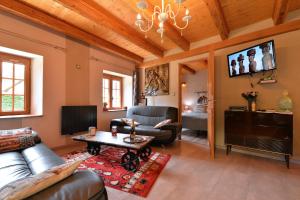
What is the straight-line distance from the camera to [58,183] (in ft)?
2.70

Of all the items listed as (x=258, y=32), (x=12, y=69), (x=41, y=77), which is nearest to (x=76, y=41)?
(x=41, y=77)

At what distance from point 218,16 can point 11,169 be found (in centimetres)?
356

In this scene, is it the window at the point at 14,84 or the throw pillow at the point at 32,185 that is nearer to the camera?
the throw pillow at the point at 32,185

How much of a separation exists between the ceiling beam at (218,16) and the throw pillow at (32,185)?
2.74 meters

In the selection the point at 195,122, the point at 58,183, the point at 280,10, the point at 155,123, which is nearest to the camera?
the point at 58,183

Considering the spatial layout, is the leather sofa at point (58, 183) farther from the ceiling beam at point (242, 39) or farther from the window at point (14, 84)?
the ceiling beam at point (242, 39)

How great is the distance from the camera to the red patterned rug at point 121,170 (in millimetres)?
1914

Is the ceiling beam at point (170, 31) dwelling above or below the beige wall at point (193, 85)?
above

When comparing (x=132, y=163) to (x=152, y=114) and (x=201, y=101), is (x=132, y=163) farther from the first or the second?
(x=201, y=101)

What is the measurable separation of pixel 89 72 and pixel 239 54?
3569mm

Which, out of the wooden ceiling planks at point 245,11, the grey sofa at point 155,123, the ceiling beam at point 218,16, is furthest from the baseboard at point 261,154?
the wooden ceiling planks at point 245,11

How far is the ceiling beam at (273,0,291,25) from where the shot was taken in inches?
94.6

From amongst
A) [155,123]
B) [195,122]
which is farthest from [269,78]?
[155,123]

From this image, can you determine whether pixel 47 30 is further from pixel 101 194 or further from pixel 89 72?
pixel 101 194
